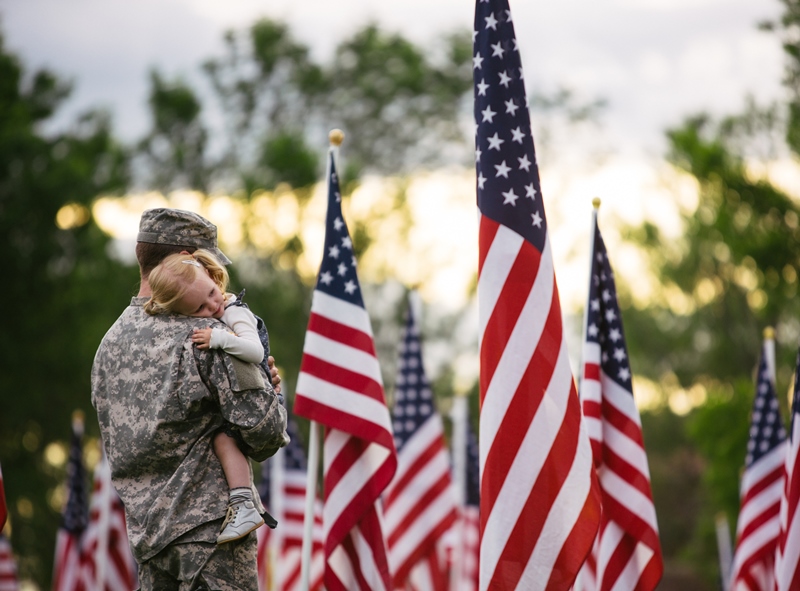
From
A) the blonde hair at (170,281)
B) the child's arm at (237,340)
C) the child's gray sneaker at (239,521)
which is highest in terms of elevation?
the blonde hair at (170,281)

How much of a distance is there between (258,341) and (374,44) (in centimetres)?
3055

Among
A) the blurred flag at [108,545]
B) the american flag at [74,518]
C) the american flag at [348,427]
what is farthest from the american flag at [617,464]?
the american flag at [74,518]

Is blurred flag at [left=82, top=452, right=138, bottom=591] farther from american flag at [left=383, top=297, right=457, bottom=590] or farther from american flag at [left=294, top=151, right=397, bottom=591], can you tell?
american flag at [left=294, top=151, right=397, bottom=591]

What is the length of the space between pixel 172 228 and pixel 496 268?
6.06ft

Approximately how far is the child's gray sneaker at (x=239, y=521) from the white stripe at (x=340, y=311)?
3003 mm

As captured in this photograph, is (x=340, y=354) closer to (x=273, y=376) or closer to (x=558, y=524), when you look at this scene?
(x=558, y=524)

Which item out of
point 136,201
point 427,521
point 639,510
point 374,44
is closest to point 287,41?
point 374,44

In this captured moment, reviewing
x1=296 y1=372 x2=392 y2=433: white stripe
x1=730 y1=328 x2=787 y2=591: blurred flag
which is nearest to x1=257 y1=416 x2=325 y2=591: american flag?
x1=730 y1=328 x2=787 y2=591: blurred flag

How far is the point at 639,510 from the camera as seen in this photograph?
659 centimetres

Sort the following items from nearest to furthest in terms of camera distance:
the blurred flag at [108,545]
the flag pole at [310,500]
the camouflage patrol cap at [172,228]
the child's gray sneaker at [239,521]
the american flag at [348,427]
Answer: the child's gray sneaker at [239,521], the camouflage patrol cap at [172,228], the flag pole at [310,500], the american flag at [348,427], the blurred flag at [108,545]

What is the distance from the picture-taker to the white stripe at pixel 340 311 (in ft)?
21.7

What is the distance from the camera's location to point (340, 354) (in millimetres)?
6547

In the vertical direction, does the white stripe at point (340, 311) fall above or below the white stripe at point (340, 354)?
above

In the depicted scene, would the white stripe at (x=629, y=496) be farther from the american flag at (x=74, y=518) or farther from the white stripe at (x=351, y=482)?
the american flag at (x=74, y=518)
